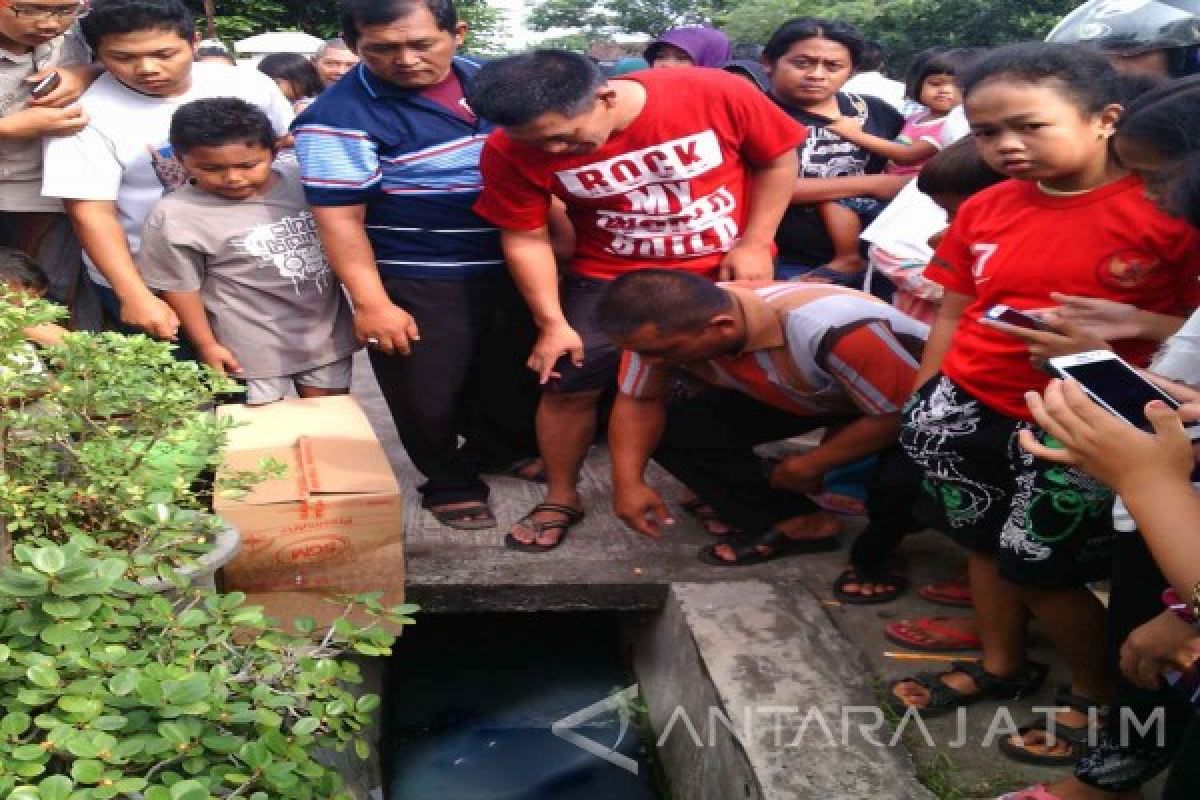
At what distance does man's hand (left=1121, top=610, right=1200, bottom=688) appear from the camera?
1.82 meters

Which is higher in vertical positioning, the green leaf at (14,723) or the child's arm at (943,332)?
the child's arm at (943,332)

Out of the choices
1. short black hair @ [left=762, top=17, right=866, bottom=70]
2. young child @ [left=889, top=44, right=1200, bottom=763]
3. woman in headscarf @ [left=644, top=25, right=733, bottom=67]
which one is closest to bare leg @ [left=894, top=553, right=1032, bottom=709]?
young child @ [left=889, top=44, right=1200, bottom=763]

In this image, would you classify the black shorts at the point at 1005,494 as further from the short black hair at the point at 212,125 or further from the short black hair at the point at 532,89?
the short black hair at the point at 212,125

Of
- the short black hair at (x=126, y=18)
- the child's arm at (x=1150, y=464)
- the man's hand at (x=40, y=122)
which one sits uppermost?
the child's arm at (x=1150, y=464)

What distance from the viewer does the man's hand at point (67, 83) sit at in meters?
3.32

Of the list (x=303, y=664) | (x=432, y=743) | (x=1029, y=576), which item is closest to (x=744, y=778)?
(x=1029, y=576)

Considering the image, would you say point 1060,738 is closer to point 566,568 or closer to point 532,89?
point 566,568

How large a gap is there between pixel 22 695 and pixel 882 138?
360 cm

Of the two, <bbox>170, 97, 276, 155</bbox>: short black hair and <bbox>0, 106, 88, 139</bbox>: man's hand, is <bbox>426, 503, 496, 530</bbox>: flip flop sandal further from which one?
<bbox>0, 106, 88, 139</bbox>: man's hand

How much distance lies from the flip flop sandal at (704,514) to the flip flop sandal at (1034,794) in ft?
4.69

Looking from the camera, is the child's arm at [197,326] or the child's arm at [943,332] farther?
the child's arm at [197,326]

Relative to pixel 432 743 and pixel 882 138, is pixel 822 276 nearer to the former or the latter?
pixel 882 138

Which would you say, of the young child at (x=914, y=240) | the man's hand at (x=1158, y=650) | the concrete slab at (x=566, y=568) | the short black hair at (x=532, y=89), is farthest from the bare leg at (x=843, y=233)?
the man's hand at (x=1158, y=650)

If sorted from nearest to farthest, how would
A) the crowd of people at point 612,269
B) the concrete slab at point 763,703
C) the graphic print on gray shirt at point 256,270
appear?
1. the concrete slab at point 763,703
2. the crowd of people at point 612,269
3. the graphic print on gray shirt at point 256,270
